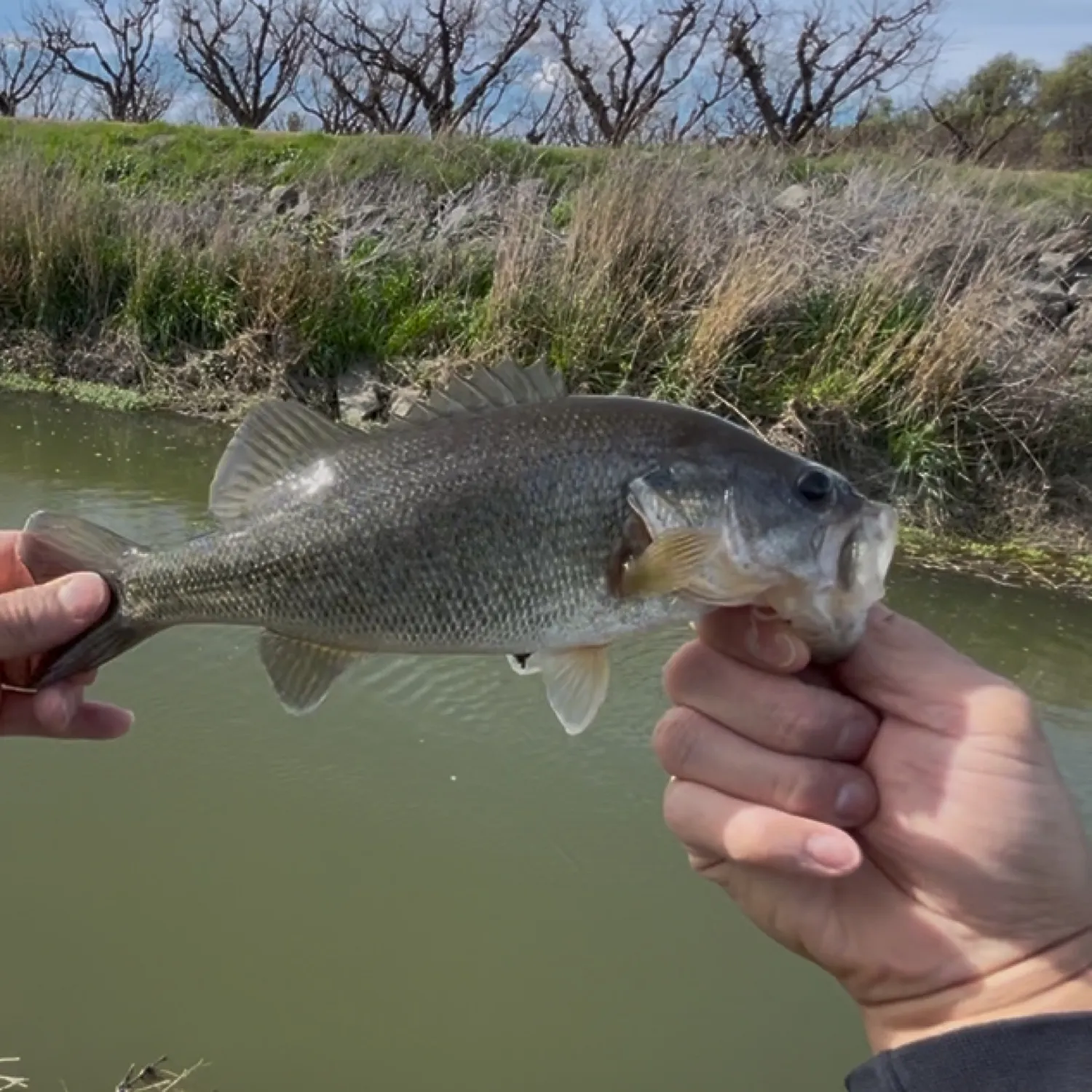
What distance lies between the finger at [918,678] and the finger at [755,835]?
0.23 metres

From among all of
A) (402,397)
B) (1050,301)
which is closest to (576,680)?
(402,397)

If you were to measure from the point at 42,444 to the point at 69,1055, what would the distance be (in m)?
6.41

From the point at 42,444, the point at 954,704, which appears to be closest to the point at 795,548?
the point at 954,704

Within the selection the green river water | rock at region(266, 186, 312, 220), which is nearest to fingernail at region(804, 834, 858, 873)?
the green river water

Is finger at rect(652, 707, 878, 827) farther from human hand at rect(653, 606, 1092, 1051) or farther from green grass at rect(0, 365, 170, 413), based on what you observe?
green grass at rect(0, 365, 170, 413)

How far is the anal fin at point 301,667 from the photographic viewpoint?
1911mm

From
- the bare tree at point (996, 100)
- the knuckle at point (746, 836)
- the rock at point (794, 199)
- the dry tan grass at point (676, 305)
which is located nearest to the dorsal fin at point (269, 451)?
the knuckle at point (746, 836)

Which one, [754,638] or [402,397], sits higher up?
[754,638]

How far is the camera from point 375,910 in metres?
3.20

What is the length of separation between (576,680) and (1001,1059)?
0.84 metres

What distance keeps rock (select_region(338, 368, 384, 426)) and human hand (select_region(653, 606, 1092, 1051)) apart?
25.6ft

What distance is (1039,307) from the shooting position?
8852 millimetres

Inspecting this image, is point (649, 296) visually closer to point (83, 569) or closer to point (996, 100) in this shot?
point (83, 569)

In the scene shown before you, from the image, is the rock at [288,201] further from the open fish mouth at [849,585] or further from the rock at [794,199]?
the open fish mouth at [849,585]
